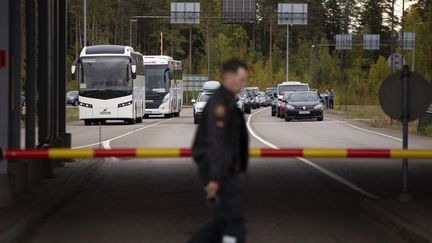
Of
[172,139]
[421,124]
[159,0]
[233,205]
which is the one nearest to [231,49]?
[159,0]

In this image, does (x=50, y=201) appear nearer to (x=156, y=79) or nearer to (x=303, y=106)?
(x=303, y=106)

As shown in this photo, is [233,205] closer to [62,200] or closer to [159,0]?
[62,200]

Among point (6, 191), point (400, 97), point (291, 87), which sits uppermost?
point (400, 97)

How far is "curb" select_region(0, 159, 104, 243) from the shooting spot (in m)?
10.2

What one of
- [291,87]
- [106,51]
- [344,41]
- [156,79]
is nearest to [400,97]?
[106,51]

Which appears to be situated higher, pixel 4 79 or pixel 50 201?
pixel 4 79

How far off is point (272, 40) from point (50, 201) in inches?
3314

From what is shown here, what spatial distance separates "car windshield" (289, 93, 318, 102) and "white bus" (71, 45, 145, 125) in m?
8.97

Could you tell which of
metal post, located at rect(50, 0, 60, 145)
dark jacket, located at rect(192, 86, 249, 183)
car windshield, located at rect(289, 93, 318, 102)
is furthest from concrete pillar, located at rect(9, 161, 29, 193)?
car windshield, located at rect(289, 93, 318, 102)

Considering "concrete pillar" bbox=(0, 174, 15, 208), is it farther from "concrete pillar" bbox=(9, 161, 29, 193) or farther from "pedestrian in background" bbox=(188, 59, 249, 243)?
"pedestrian in background" bbox=(188, 59, 249, 243)

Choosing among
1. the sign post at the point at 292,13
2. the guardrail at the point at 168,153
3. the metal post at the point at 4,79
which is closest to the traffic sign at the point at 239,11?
the sign post at the point at 292,13

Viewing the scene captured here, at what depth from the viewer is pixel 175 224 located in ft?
37.1

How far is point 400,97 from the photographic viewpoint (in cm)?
1261

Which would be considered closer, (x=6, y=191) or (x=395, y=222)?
(x=395, y=222)
